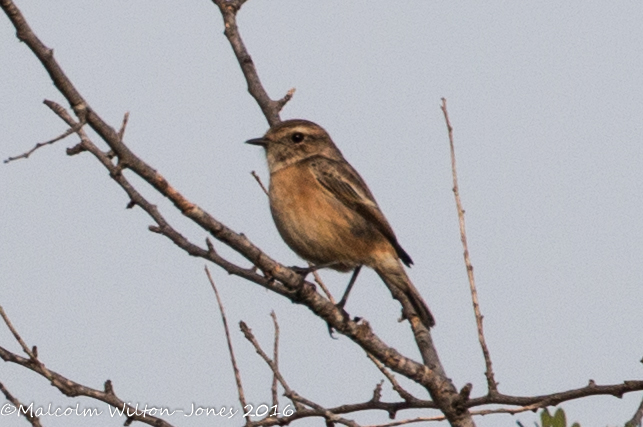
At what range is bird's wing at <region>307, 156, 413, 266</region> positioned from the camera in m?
10.1

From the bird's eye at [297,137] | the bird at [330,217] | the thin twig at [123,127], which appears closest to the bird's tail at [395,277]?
the bird at [330,217]

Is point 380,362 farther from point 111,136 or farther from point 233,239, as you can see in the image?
point 111,136

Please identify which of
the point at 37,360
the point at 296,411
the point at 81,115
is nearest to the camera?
the point at 81,115

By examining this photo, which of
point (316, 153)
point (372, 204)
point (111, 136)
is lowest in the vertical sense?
point (111, 136)

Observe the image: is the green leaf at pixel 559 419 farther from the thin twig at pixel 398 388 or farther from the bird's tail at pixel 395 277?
the bird's tail at pixel 395 277

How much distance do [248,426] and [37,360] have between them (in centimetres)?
140

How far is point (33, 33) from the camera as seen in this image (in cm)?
550

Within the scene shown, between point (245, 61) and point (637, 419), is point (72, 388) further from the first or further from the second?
point (245, 61)

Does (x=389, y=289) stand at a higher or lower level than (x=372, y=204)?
lower

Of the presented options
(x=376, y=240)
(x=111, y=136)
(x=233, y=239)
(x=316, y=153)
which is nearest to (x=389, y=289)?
(x=376, y=240)

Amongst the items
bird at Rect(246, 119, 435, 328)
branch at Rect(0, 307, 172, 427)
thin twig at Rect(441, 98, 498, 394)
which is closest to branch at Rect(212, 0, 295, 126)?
bird at Rect(246, 119, 435, 328)

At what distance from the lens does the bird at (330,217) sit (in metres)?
9.61

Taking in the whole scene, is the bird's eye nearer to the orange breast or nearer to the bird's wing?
the bird's wing

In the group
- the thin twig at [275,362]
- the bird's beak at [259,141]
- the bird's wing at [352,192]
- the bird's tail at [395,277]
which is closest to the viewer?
the thin twig at [275,362]
